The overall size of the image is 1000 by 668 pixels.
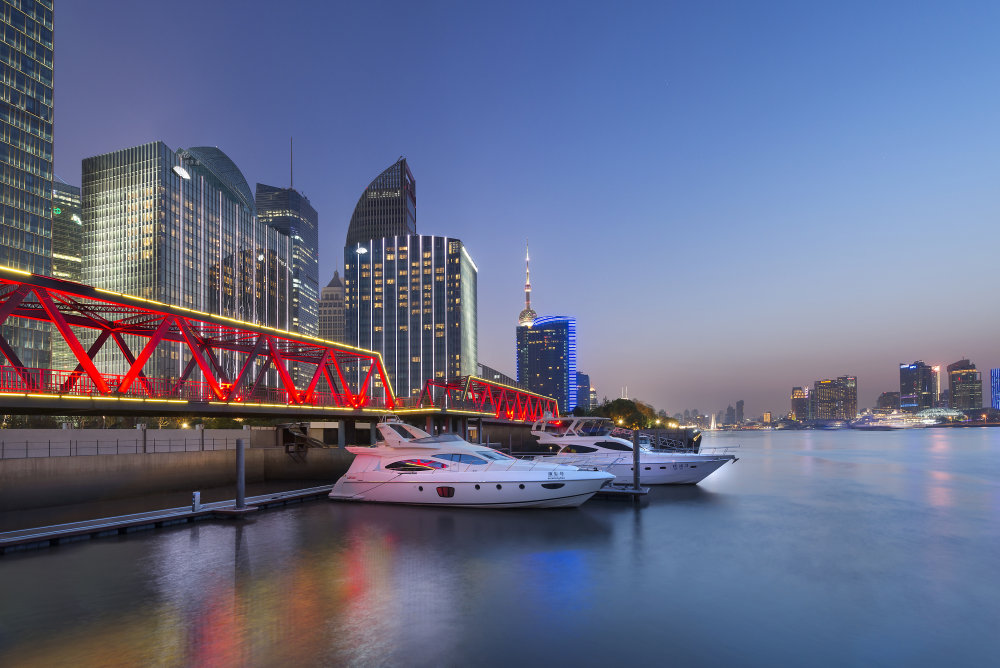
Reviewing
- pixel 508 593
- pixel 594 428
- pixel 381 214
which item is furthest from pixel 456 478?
pixel 381 214

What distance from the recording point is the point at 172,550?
1603 centimetres

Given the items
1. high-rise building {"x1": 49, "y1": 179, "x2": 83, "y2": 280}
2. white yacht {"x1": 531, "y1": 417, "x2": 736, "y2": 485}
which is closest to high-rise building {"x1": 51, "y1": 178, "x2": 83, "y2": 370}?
high-rise building {"x1": 49, "y1": 179, "x2": 83, "y2": 280}

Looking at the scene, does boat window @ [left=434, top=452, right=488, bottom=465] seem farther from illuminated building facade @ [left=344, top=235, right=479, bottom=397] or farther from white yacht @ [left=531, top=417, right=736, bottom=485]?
illuminated building facade @ [left=344, top=235, right=479, bottom=397]

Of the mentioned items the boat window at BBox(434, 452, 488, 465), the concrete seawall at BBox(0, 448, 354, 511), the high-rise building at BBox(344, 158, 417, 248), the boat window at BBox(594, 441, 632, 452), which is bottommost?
the concrete seawall at BBox(0, 448, 354, 511)

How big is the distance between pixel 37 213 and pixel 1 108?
13.8 m

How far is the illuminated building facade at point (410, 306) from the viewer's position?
16275 centimetres

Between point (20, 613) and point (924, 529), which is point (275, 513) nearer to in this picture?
point (20, 613)

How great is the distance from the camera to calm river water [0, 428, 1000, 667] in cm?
913

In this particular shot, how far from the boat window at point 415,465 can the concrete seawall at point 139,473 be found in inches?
523

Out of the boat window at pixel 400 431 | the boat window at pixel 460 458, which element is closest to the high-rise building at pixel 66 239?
the boat window at pixel 400 431

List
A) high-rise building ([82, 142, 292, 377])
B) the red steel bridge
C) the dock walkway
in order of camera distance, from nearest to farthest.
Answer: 1. the dock walkway
2. the red steel bridge
3. high-rise building ([82, 142, 292, 377])

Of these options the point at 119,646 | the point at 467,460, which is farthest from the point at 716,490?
the point at 119,646

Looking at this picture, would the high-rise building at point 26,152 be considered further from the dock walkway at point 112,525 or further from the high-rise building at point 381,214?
the high-rise building at point 381,214

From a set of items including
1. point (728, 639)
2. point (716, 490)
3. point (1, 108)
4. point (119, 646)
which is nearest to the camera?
point (119, 646)
